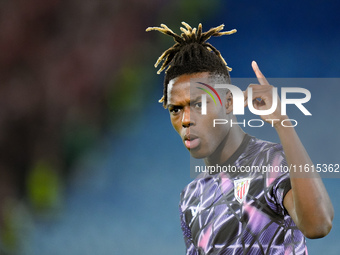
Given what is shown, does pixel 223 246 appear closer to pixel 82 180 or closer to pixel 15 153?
pixel 82 180

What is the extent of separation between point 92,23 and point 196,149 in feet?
6.17

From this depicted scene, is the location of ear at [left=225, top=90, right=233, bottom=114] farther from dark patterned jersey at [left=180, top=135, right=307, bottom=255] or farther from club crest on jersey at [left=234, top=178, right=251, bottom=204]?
club crest on jersey at [left=234, top=178, right=251, bottom=204]

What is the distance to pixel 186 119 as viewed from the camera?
6.43 feet

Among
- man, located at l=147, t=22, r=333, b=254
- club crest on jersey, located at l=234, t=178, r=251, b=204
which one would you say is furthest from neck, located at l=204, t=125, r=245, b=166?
club crest on jersey, located at l=234, t=178, r=251, b=204

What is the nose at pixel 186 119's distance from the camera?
1.95 m

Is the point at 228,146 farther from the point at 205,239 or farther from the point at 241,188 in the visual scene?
the point at 205,239

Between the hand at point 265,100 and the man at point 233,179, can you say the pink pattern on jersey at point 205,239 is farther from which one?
the hand at point 265,100

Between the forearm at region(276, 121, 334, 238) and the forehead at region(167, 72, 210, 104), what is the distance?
0.66 metres

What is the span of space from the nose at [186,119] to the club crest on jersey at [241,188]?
0.32 m

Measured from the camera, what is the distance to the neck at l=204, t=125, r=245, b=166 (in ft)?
6.35

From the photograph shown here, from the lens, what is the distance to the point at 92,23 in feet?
Result: 11.3

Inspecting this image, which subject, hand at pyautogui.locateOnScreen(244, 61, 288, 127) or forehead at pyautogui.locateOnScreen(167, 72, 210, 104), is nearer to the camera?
hand at pyautogui.locateOnScreen(244, 61, 288, 127)

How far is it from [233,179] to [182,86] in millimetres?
462

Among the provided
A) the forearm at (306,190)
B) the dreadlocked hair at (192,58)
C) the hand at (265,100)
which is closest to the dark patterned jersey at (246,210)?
the forearm at (306,190)
